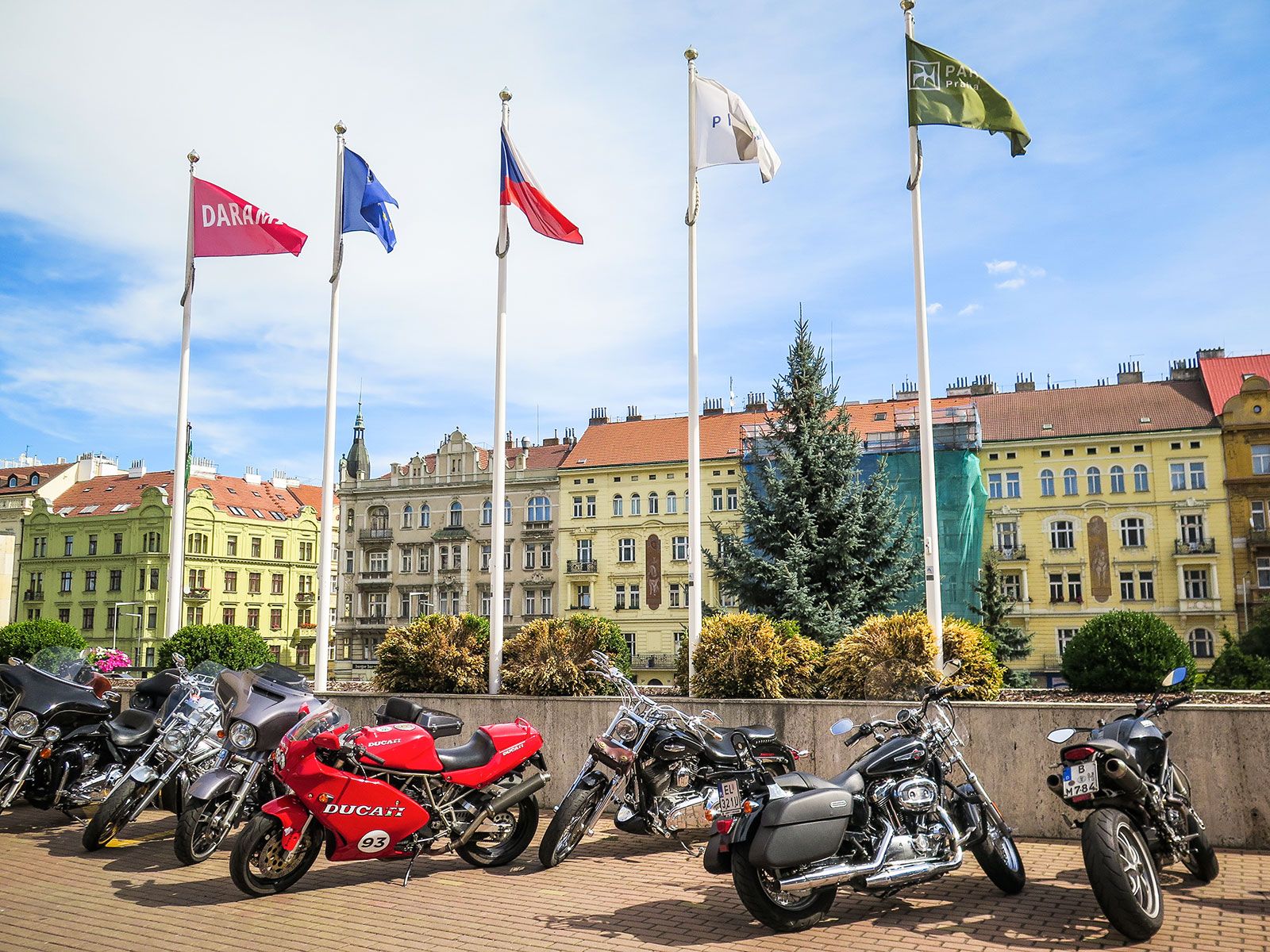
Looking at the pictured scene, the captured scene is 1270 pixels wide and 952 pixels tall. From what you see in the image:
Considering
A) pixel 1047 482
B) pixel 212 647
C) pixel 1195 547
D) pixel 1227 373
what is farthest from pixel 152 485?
pixel 1227 373

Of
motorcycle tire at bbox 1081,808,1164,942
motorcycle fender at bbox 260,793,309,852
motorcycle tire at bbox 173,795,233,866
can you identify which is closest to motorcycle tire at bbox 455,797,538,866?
motorcycle fender at bbox 260,793,309,852

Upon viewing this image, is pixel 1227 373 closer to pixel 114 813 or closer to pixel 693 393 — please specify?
pixel 693 393

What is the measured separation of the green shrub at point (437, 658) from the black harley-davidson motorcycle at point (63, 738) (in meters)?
3.24

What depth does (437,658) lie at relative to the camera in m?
12.3

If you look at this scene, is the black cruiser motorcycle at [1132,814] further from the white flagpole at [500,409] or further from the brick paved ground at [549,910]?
the white flagpole at [500,409]

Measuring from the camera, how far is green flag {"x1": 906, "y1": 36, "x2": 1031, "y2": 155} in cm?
1167

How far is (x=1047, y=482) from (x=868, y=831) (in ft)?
156

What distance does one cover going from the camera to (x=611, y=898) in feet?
22.5

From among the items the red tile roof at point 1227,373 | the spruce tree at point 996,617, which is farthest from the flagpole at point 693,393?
the red tile roof at point 1227,373

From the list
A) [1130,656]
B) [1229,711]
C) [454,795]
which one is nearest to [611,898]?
[454,795]

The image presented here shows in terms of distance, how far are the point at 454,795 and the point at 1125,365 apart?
172ft

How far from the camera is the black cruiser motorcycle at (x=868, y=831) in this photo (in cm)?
599

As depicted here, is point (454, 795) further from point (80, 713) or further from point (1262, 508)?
point (1262, 508)

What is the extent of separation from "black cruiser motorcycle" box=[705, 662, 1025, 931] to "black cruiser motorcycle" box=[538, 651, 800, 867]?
1.11 meters
